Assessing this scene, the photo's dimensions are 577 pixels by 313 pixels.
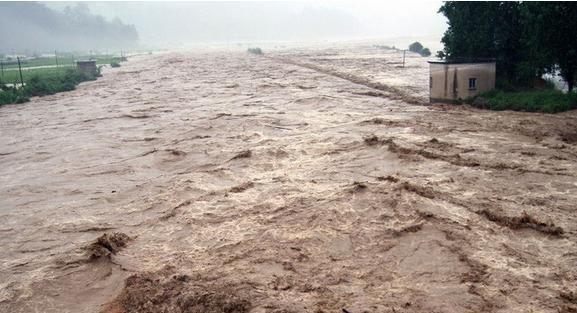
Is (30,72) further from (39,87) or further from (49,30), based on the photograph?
(49,30)

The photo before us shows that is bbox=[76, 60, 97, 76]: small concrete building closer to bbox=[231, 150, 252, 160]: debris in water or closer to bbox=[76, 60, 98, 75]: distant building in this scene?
bbox=[76, 60, 98, 75]: distant building

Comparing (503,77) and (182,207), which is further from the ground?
(503,77)

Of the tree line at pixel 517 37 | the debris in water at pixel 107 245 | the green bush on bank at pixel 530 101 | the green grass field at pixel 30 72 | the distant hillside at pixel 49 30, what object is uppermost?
the distant hillside at pixel 49 30

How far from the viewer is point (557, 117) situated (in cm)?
1352

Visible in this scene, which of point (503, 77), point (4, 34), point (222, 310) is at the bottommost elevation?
point (222, 310)

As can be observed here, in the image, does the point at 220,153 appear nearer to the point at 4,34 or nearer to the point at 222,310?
the point at 222,310

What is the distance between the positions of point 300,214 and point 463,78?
37.2 ft

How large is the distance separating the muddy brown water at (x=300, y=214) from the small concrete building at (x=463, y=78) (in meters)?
2.13

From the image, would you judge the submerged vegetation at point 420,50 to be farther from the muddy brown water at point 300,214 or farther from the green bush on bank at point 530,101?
the muddy brown water at point 300,214

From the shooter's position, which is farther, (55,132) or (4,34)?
(4,34)

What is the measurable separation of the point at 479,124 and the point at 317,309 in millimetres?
9900

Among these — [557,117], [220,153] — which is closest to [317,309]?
[220,153]

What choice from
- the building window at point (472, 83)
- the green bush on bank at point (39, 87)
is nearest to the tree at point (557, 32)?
the building window at point (472, 83)

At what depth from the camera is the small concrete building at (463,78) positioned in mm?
16922
